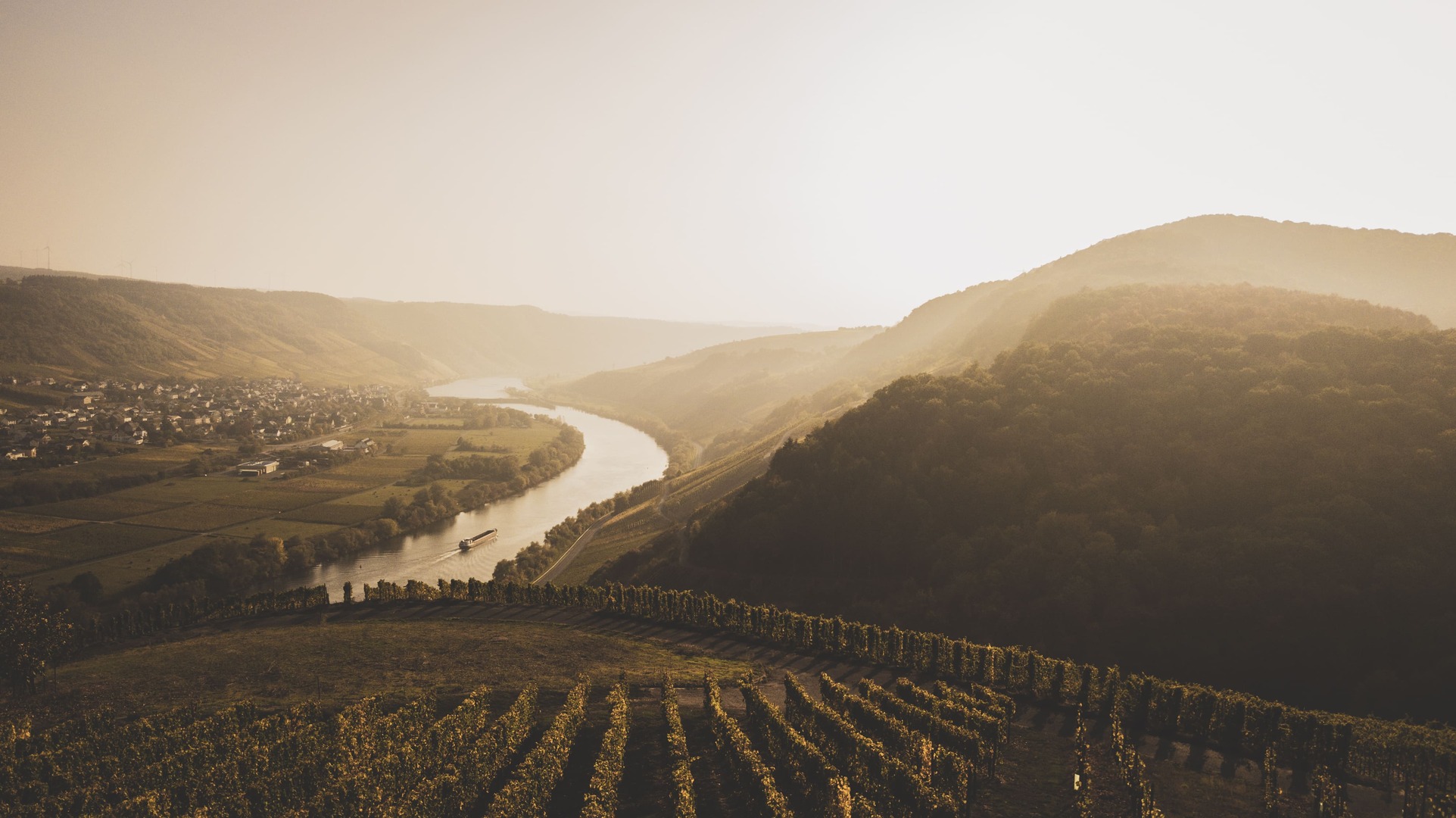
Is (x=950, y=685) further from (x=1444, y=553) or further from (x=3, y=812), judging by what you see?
(x=3, y=812)

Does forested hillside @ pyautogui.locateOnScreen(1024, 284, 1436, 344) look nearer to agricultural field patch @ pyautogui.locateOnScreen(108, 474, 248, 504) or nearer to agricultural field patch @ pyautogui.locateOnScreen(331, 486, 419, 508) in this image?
agricultural field patch @ pyautogui.locateOnScreen(331, 486, 419, 508)

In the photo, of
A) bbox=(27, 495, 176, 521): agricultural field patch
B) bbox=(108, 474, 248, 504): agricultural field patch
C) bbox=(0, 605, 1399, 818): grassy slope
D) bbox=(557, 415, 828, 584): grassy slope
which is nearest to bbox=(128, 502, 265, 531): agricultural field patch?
bbox=(27, 495, 176, 521): agricultural field patch

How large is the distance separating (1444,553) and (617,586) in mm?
70908

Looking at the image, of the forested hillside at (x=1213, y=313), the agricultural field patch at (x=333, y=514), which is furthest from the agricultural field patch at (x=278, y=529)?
the forested hillside at (x=1213, y=313)

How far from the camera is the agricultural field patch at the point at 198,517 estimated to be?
11356 cm

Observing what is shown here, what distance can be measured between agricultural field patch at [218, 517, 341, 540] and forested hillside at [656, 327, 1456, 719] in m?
69.7

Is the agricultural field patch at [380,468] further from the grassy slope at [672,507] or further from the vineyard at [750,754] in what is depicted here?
the vineyard at [750,754]

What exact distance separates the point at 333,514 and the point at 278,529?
35.6ft

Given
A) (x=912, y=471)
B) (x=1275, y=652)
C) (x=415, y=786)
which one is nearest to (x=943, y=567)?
(x=912, y=471)

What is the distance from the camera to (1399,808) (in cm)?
2856

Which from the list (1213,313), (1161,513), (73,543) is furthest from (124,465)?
(1213,313)

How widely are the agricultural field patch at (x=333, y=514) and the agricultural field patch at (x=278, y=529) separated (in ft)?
5.03

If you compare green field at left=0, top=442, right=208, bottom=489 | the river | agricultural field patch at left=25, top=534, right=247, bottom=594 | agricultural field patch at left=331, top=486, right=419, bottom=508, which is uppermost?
green field at left=0, top=442, right=208, bottom=489

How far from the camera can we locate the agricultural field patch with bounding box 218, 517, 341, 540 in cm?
11169
